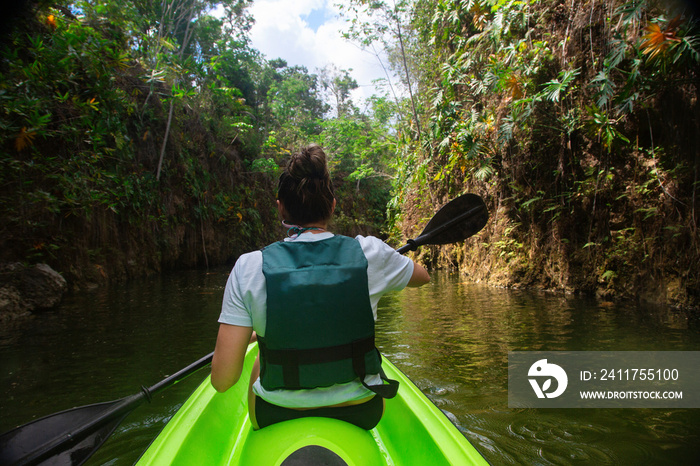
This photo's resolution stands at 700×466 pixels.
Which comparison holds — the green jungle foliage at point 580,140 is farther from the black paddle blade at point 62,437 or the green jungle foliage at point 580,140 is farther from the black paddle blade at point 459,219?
the black paddle blade at point 62,437

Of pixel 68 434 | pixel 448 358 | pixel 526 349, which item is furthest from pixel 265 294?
pixel 526 349

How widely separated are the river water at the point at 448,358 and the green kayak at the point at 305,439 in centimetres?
53

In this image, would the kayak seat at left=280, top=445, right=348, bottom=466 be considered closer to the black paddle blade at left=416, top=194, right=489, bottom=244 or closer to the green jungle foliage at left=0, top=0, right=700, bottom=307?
the black paddle blade at left=416, top=194, right=489, bottom=244

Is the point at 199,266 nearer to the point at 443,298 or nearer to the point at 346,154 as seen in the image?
the point at 443,298

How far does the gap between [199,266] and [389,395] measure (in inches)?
475

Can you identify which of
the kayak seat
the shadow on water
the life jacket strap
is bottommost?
the shadow on water

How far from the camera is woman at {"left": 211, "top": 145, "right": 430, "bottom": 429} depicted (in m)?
1.03

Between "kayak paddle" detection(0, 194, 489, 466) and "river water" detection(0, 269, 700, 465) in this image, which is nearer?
"kayak paddle" detection(0, 194, 489, 466)

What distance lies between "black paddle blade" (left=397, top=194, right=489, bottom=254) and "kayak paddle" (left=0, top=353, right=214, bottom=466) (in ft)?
5.46

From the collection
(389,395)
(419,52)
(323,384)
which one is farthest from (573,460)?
(419,52)

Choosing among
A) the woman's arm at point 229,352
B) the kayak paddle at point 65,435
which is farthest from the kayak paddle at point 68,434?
the woman's arm at point 229,352

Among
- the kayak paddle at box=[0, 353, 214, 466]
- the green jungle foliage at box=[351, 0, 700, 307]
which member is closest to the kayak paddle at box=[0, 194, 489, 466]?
the kayak paddle at box=[0, 353, 214, 466]

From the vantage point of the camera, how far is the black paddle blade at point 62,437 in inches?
54.9

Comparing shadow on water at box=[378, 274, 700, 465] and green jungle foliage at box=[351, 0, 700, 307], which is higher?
green jungle foliage at box=[351, 0, 700, 307]
